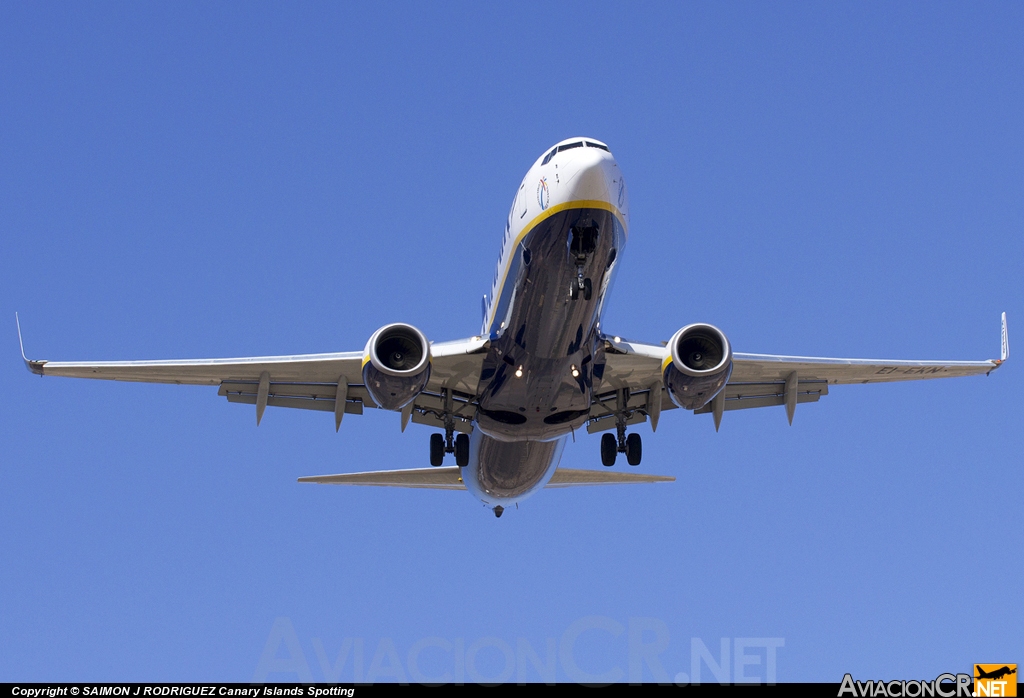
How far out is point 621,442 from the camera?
26531mm

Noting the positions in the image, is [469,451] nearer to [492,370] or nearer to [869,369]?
[492,370]

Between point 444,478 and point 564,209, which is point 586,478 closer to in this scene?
point 444,478

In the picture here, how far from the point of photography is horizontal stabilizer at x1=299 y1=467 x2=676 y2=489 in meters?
29.5

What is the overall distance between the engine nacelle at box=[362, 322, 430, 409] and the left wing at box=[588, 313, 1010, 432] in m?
4.56

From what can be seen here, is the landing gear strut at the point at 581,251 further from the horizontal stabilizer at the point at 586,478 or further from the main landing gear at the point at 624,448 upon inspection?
the horizontal stabilizer at the point at 586,478

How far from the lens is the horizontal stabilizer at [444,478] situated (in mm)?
29500

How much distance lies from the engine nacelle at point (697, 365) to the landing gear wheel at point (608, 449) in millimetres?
4192

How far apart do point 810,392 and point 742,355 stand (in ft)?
11.6

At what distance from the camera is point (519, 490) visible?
2827 centimetres

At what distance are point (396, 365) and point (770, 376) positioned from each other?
30.8 ft

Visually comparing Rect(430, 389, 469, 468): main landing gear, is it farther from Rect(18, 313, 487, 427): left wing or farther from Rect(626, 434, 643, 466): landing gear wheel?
Rect(626, 434, 643, 466): landing gear wheel

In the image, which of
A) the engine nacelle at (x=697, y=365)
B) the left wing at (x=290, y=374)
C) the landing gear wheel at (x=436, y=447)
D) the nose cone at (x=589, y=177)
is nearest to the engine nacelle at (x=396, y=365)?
the left wing at (x=290, y=374)

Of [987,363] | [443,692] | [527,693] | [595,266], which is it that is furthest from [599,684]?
[987,363]

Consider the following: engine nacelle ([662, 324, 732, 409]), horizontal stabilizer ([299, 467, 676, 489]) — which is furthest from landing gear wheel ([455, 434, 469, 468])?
engine nacelle ([662, 324, 732, 409])
